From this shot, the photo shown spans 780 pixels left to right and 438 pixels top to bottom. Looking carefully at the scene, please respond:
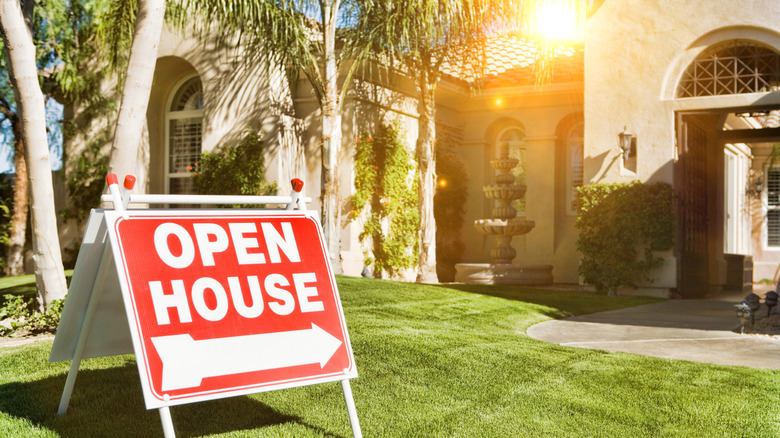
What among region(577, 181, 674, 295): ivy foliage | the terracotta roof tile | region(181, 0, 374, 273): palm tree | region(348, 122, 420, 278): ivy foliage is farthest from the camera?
the terracotta roof tile

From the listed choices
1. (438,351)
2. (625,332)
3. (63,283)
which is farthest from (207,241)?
(625,332)

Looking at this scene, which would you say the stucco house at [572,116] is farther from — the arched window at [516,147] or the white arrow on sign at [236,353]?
the white arrow on sign at [236,353]

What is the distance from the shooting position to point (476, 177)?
17.7 m

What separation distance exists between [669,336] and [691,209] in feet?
21.6

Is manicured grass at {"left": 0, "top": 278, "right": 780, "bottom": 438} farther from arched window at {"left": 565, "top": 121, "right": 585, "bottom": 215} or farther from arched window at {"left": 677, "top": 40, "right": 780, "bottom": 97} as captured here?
arched window at {"left": 565, "top": 121, "right": 585, "bottom": 215}

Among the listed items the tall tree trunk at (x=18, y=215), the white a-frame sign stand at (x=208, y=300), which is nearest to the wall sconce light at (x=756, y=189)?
the tall tree trunk at (x=18, y=215)

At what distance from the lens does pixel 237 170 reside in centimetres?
1387

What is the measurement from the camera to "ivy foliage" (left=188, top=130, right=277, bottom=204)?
13750 mm

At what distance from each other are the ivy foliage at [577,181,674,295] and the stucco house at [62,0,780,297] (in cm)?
32

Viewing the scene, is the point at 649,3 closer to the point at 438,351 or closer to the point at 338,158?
the point at 338,158

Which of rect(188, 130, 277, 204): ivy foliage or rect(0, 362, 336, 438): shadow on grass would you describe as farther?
rect(188, 130, 277, 204): ivy foliage

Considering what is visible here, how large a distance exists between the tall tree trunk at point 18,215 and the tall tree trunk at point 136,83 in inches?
365

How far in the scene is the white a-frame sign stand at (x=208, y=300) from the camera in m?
3.18

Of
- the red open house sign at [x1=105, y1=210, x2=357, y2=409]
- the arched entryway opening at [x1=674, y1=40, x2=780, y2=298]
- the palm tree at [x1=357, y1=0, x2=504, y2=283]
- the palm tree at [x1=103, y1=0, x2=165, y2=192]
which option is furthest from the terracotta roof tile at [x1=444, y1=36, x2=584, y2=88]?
the red open house sign at [x1=105, y1=210, x2=357, y2=409]
